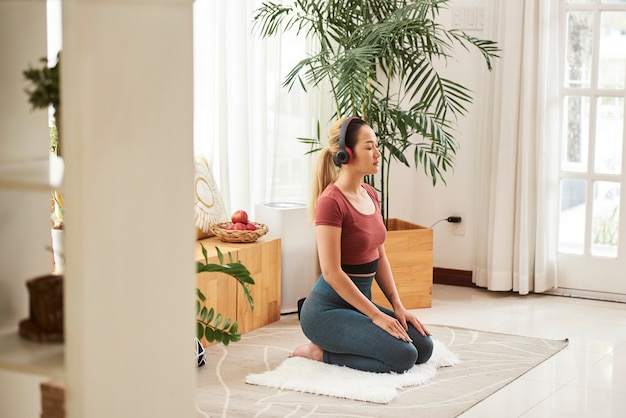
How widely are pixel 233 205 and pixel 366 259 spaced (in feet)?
4.04

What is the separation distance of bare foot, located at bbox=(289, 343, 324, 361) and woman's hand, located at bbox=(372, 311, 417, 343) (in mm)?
277

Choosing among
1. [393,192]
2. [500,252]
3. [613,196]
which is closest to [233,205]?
[393,192]

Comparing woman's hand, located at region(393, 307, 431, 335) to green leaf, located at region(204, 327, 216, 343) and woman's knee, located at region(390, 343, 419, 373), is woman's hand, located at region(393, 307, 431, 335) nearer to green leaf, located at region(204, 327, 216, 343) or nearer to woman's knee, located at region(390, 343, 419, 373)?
woman's knee, located at region(390, 343, 419, 373)

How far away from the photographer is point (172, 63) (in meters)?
1.81

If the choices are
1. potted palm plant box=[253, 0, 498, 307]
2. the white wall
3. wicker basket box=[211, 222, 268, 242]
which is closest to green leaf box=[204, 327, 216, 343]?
wicker basket box=[211, 222, 268, 242]

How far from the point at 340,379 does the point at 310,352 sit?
1.02 feet

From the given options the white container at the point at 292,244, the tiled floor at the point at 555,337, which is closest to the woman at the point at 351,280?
the tiled floor at the point at 555,337

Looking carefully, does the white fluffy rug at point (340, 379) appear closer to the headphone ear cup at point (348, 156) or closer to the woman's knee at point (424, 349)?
the woman's knee at point (424, 349)

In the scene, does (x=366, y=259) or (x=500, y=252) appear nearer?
(x=366, y=259)

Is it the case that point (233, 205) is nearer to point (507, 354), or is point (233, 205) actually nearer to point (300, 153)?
point (300, 153)

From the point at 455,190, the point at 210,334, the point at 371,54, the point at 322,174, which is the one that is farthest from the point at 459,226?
the point at 210,334

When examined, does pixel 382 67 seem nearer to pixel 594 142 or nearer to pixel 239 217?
pixel 239 217

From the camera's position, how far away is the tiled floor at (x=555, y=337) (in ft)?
11.3

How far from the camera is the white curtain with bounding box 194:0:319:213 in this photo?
15.5 feet
